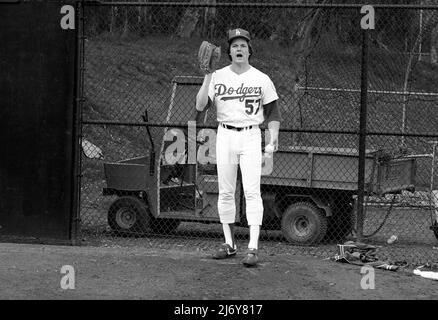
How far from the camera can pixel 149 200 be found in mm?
11180

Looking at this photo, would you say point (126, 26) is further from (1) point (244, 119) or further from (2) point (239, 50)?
(1) point (244, 119)

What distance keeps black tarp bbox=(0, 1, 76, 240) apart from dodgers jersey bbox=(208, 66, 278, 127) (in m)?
2.05

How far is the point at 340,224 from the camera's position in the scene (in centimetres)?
1121

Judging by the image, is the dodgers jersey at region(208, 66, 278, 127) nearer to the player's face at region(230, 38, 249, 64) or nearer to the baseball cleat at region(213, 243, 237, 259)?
the player's face at region(230, 38, 249, 64)

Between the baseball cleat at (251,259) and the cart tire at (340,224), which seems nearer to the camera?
the baseball cleat at (251,259)

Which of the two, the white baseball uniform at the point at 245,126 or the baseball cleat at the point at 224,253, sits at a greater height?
the white baseball uniform at the point at 245,126

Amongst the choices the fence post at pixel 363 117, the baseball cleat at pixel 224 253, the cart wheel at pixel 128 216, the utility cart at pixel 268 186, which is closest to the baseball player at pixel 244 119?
the baseball cleat at pixel 224 253

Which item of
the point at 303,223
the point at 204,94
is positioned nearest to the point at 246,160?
the point at 204,94

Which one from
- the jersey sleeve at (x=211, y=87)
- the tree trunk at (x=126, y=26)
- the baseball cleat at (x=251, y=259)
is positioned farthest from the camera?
the tree trunk at (x=126, y=26)

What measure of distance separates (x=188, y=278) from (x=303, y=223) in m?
4.02

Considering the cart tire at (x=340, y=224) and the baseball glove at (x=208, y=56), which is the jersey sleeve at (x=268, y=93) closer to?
the baseball glove at (x=208, y=56)

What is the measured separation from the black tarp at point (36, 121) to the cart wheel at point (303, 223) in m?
3.25

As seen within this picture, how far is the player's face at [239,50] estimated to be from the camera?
25.0ft

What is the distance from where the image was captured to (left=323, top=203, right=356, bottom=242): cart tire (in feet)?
36.6
